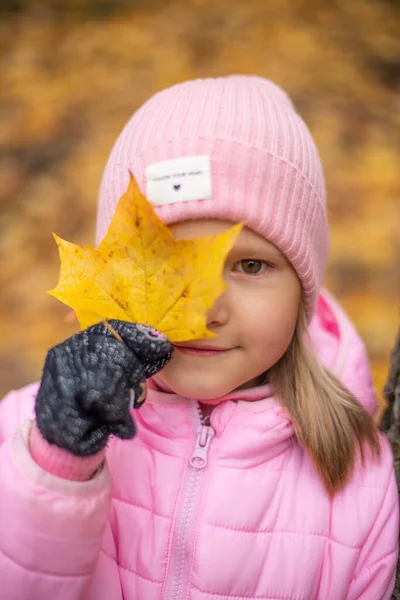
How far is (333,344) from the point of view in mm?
1527

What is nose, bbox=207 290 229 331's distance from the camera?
1.04 m

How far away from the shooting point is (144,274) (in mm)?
1010

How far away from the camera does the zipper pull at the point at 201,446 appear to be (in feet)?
3.81

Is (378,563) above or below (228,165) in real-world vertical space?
below

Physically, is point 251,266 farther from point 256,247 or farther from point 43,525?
point 43,525

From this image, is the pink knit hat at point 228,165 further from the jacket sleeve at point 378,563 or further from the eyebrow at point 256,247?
the jacket sleeve at point 378,563

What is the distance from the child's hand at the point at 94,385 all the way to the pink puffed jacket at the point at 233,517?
251 mm

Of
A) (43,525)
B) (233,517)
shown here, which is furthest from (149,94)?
(43,525)

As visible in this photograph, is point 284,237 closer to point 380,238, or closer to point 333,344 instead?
point 333,344

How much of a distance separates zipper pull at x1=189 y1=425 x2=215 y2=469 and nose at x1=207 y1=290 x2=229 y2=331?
9.0 inches

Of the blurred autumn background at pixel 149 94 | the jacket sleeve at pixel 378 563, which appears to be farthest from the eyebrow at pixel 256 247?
the blurred autumn background at pixel 149 94

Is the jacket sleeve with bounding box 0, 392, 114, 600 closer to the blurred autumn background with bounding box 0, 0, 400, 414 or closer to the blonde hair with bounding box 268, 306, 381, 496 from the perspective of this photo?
the blonde hair with bounding box 268, 306, 381, 496

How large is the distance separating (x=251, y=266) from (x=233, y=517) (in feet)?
1.48

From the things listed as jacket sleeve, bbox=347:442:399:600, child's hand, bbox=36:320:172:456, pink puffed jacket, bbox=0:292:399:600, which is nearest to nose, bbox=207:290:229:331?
child's hand, bbox=36:320:172:456
